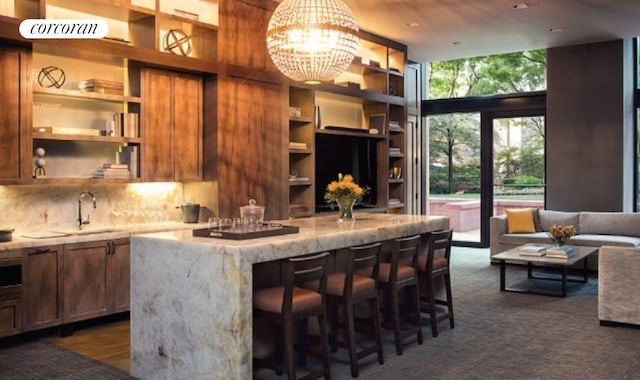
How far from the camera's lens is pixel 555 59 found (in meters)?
9.62

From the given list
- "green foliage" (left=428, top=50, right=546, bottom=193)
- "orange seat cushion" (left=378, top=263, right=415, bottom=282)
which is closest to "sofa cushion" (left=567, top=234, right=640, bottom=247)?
"green foliage" (left=428, top=50, right=546, bottom=193)

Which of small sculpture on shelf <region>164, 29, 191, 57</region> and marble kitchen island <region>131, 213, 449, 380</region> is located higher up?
small sculpture on shelf <region>164, 29, 191, 57</region>

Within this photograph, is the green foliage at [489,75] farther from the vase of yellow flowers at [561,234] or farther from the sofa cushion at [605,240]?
the vase of yellow flowers at [561,234]

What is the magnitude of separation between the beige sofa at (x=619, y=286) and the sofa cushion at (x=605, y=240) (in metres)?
2.54

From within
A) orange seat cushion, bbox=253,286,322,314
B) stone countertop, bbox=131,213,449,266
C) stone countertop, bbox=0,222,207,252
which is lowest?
orange seat cushion, bbox=253,286,322,314

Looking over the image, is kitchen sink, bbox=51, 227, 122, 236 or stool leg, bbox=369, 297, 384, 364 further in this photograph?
kitchen sink, bbox=51, 227, 122, 236

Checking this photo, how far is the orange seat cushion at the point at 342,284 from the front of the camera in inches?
165

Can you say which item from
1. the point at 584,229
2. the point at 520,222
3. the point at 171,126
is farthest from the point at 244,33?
the point at 584,229

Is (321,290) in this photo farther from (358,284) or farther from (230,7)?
(230,7)

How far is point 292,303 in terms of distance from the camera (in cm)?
367

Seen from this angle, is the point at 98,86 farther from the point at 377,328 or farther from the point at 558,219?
the point at 558,219

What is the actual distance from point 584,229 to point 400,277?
498cm

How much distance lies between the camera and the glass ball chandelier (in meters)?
4.43

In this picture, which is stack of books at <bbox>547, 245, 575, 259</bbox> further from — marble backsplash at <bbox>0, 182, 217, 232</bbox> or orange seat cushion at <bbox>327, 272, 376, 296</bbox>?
marble backsplash at <bbox>0, 182, 217, 232</bbox>
